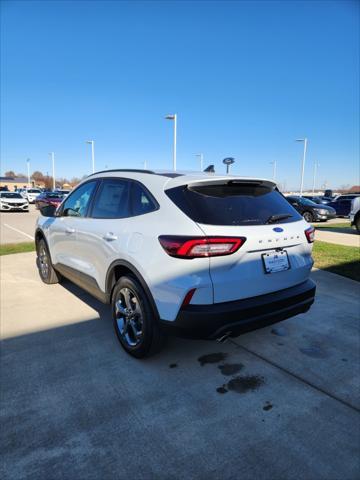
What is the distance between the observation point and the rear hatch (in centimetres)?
254

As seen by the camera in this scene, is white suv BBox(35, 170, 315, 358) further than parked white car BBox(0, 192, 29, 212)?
No

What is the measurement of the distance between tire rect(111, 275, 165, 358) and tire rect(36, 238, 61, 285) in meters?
2.34

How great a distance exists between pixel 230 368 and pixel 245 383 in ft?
0.82

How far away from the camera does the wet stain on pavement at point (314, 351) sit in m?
3.23

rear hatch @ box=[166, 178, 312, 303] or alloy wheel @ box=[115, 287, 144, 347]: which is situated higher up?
rear hatch @ box=[166, 178, 312, 303]

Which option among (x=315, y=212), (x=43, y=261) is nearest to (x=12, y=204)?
(x=315, y=212)

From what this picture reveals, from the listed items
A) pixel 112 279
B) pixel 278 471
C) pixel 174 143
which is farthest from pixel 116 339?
pixel 174 143

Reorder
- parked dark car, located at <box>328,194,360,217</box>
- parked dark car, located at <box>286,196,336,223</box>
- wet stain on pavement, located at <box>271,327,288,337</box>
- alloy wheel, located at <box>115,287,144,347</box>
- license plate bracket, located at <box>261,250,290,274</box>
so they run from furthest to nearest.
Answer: parked dark car, located at <box>328,194,360,217</box>
parked dark car, located at <box>286,196,336,223</box>
wet stain on pavement, located at <box>271,327,288,337</box>
alloy wheel, located at <box>115,287,144,347</box>
license plate bracket, located at <box>261,250,290,274</box>

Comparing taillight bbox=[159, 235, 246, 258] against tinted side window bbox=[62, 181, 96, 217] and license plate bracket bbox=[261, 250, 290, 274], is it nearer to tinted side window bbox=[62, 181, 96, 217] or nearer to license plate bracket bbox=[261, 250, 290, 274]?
license plate bracket bbox=[261, 250, 290, 274]

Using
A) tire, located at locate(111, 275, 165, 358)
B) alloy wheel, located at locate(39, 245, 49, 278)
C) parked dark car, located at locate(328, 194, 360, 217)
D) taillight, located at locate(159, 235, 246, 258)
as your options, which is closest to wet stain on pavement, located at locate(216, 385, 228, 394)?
tire, located at locate(111, 275, 165, 358)

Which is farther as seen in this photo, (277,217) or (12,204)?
(12,204)

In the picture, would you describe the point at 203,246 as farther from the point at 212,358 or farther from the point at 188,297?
the point at 212,358

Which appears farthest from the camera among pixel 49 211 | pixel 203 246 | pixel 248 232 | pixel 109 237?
pixel 49 211

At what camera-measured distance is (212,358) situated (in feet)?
10.5
